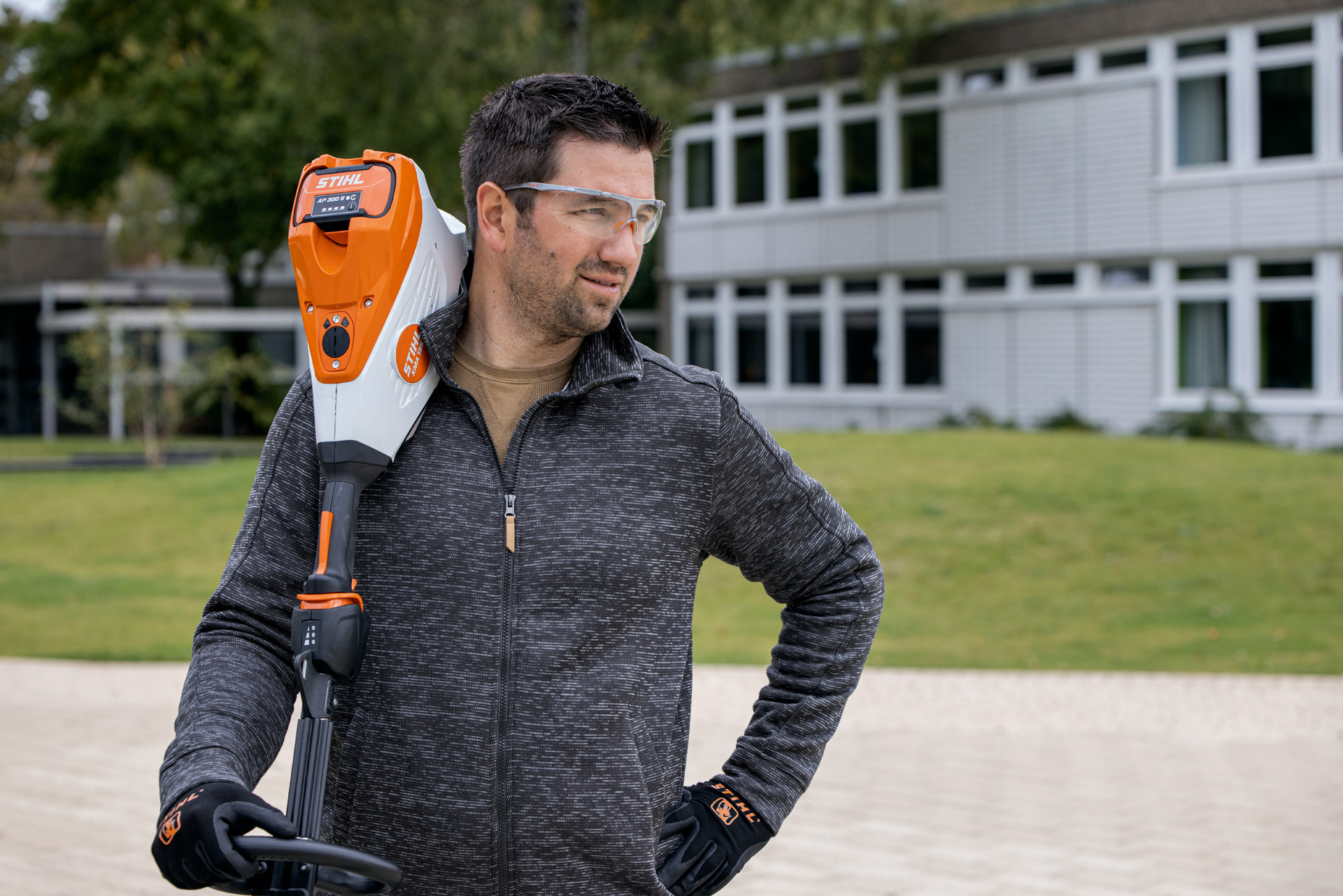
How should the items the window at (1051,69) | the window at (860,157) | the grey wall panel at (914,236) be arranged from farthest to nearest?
the window at (860,157) → the grey wall panel at (914,236) → the window at (1051,69)

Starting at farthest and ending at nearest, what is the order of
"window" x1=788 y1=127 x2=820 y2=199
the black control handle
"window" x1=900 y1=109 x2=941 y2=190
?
"window" x1=788 y1=127 x2=820 y2=199 → "window" x1=900 y1=109 x2=941 y2=190 → the black control handle

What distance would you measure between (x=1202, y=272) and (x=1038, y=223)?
9.41 feet

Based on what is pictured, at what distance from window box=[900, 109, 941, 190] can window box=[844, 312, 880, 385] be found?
2.61 m

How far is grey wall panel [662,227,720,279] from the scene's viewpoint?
29891mm

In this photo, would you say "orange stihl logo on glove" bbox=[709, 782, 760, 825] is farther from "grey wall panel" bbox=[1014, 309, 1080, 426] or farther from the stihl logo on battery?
"grey wall panel" bbox=[1014, 309, 1080, 426]

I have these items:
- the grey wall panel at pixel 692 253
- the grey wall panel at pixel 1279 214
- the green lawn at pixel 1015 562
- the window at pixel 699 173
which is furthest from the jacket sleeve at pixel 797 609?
the window at pixel 699 173

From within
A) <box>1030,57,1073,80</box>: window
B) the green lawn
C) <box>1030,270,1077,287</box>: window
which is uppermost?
<box>1030,57,1073,80</box>: window

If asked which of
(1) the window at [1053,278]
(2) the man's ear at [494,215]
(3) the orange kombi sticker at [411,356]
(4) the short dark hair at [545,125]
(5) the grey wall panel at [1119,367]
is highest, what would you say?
(1) the window at [1053,278]

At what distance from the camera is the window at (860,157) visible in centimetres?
2733

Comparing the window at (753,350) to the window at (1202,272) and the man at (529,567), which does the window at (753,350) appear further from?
the man at (529,567)

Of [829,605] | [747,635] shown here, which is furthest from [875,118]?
[829,605]

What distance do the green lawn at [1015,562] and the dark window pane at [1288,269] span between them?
4948mm

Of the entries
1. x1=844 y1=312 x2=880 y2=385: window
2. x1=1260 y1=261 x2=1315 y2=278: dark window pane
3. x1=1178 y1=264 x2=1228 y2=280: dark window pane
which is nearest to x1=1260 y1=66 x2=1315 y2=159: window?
x1=1260 y1=261 x2=1315 y2=278: dark window pane

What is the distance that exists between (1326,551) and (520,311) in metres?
12.6
